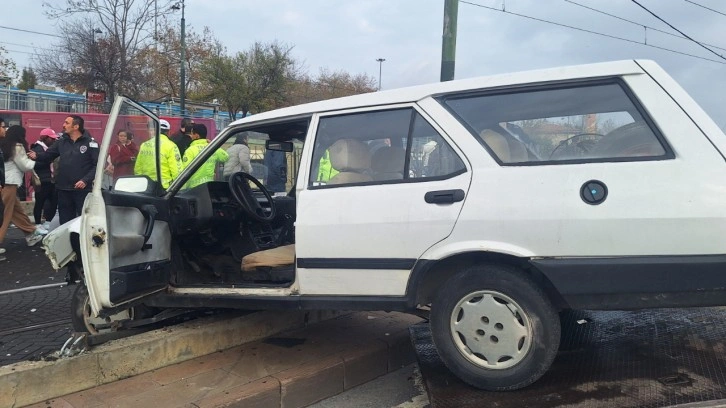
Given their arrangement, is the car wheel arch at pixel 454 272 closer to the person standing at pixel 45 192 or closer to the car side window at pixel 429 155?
the car side window at pixel 429 155

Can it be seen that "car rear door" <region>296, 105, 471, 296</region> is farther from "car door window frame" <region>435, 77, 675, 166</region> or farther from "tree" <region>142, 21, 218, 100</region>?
"tree" <region>142, 21, 218, 100</region>

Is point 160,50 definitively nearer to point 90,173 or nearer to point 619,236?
point 90,173

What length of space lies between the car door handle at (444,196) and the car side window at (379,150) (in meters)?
0.12

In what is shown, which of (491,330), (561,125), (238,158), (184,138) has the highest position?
(184,138)

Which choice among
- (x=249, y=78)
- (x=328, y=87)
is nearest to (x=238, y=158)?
(x=249, y=78)

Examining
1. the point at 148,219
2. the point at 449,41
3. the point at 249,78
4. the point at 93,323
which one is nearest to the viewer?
the point at 148,219

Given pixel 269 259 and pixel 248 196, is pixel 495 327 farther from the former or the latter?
pixel 248 196

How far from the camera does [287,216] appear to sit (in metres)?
4.95

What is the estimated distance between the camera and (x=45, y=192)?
8.56 m

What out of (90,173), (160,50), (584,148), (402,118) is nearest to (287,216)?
(402,118)

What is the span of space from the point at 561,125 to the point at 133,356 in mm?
3043

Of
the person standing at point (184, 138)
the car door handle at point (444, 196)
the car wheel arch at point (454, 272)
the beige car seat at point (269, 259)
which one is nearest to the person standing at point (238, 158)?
the beige car seat at point (269, 259)

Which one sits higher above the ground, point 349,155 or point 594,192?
point 349,155

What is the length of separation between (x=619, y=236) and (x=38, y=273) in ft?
21.5
